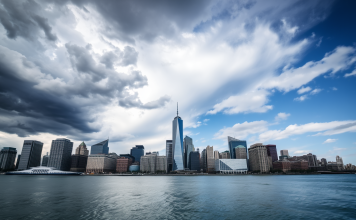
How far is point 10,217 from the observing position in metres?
35.4

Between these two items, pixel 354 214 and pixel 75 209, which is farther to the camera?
pixel 75 209

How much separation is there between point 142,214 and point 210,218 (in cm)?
1415

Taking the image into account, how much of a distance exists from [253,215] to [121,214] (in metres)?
27.4

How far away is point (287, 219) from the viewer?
3428 cm

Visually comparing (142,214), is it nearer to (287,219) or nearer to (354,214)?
(287,219)

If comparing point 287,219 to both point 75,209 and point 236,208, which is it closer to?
point 236,208

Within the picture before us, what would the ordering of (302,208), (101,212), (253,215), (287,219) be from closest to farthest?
(287,219)
(253,215)
(101,212)
(302,208)

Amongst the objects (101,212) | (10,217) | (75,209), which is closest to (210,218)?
(101,212)

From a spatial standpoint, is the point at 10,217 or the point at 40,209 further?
the point at 40,209

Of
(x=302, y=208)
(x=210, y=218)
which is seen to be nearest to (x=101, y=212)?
(x=210, y=218)

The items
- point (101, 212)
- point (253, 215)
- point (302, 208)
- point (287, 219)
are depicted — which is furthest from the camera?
point (302, 208)

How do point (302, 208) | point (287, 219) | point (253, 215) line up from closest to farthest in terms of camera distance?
point (287, 219)
point (253, 215)
point (302, 208)

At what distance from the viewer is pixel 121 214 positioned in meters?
38.6

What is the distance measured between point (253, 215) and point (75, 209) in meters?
39.7
